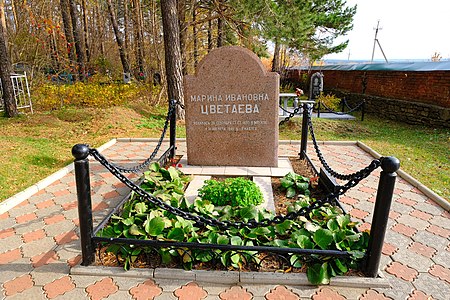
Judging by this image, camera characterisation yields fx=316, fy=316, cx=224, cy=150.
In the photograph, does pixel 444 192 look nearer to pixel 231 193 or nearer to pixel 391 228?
pixel 391 228

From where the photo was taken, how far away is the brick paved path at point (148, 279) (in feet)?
8.27

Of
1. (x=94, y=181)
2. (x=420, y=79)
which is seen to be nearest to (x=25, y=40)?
(x=94, y=181)

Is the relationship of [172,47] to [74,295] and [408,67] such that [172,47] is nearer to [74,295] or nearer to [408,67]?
[74,295]

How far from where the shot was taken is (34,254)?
299 cm

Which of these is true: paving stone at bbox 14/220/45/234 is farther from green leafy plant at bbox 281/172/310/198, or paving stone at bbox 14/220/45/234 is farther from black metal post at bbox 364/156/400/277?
black metal post at bbox 364/156/400/277

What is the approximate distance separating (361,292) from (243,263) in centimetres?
98

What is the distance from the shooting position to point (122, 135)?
7.87 m

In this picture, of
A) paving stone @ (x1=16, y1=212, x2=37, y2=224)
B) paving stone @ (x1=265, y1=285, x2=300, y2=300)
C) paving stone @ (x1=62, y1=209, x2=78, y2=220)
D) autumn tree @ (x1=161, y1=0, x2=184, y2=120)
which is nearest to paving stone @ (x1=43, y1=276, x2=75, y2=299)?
paving stone @ (x1=62, y1=209, x2=78, y2=220)

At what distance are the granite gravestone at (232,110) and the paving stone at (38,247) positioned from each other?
102 inches

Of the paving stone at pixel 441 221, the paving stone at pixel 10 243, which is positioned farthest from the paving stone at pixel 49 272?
the paving stone at pixel 441 221

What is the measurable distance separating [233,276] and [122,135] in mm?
6013

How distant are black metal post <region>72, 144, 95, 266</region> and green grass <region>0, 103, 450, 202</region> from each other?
2.09 meters

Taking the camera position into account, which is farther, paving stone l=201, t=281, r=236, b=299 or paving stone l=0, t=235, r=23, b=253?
paving stone l=0, t=235, r=23, b=253

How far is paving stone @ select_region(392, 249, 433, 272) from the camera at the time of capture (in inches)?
113
